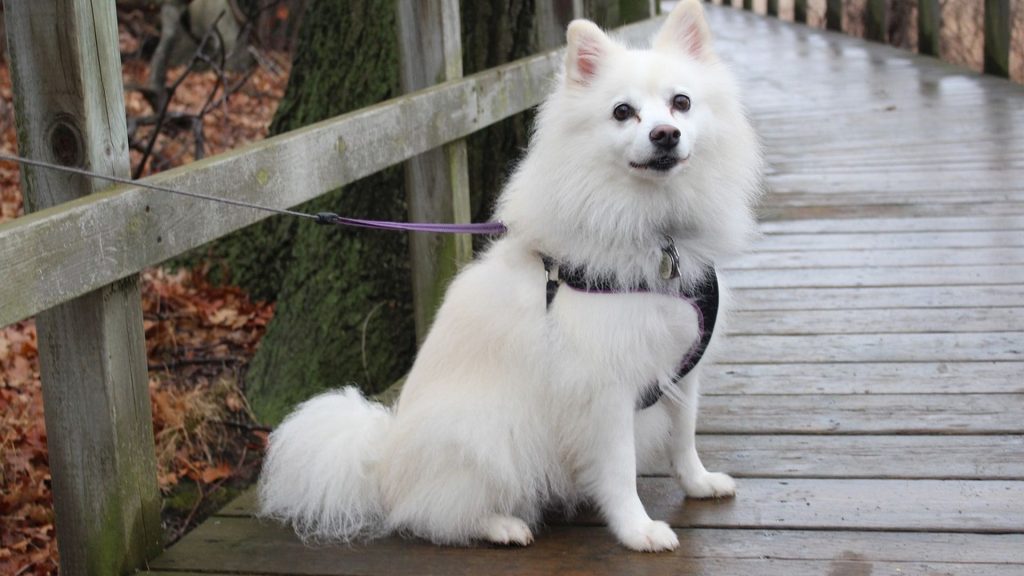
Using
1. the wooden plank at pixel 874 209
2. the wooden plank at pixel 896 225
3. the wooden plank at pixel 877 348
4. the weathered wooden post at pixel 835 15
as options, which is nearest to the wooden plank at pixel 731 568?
the wooden plank at pixel 877 348

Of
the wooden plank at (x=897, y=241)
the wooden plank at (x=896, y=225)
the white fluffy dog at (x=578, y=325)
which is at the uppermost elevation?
the white fluffy dog at (x=578, y=325)

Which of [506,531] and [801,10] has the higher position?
[801,10]

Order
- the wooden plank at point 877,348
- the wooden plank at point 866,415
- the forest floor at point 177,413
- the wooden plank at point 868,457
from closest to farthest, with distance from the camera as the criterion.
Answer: the wooden plank at point 868,457, the wooden plank at point 866,415, the wooden plank at point 877,348, the forest floor at point 177,413

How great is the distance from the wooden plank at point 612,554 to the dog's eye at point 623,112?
0.96 m

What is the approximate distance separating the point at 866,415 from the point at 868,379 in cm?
30


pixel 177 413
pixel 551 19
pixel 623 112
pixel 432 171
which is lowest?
pixel 177 413

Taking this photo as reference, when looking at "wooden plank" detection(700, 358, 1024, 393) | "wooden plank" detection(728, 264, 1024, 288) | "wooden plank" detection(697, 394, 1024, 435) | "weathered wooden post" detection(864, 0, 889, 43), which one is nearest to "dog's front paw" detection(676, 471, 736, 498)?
"wooden plank" detection(697, 394, 1024, 435)

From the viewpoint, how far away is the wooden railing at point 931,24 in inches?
378

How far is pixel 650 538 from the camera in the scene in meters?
2.56

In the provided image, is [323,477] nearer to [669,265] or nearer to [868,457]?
[669,265]

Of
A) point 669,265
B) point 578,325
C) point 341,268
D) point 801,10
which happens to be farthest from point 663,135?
point 801,10

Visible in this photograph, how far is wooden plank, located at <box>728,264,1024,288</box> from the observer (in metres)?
4.49

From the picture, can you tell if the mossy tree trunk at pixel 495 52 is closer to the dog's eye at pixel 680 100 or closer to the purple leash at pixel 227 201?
the purple leash at pixel 227 201

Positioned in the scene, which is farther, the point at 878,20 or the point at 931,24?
the point at 878,20
